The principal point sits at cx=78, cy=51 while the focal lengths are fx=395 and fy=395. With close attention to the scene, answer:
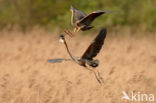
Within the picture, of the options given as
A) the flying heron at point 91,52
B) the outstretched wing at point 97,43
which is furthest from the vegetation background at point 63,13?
the outstretched wing at point 97,43

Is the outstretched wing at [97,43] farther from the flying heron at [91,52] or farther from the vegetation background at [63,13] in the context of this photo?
the vegetation background at [63,13]

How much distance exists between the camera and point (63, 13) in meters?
14.4

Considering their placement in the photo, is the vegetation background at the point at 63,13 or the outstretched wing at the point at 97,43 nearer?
the outstretched wing at the point at 97,43

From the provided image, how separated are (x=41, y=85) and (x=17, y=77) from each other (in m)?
0.92

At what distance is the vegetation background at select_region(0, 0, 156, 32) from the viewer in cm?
1377

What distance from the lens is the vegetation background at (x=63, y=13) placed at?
13.8 metres

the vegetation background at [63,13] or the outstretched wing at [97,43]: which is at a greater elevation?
the outstretched wing at [97,43]

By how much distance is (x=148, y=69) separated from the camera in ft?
24.6

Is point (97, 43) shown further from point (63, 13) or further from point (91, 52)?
point (63, 13)

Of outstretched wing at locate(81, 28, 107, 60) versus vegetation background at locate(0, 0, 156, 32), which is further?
vegetation background at locate(0, 0, 156, 32)

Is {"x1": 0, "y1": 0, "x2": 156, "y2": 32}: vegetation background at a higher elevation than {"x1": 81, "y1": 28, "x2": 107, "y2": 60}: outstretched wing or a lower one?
lower

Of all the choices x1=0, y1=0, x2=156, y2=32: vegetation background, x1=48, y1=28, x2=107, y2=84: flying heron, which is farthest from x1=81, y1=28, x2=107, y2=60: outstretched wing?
x1=0, y1=0, x2=156, y2=32: vegetation background

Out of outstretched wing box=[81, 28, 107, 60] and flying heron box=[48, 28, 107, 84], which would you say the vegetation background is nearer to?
flying heron box=[48, 28, 107, 84]

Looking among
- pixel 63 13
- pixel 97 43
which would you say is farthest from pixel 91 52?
pixel 63 13
